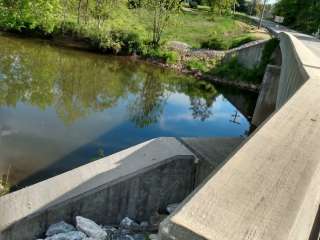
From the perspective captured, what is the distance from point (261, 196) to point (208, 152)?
795 cm

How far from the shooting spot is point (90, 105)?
72.9 feet

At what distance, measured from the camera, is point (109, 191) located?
9.16 metres

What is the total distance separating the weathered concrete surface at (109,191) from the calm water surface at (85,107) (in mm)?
3372

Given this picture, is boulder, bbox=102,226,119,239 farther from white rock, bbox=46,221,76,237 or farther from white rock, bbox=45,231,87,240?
white rock, bbox=46,221,76,237

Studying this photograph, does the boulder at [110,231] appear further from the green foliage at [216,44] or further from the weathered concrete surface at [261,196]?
the green foliage at [216,44]

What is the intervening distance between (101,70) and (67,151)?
1741cm

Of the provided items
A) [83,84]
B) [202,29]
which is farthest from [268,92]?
[202,29]

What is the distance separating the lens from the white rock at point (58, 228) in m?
8.34

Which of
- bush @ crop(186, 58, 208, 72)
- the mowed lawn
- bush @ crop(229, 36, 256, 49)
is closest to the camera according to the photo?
bush @ crop(186, 58, 208, 72)

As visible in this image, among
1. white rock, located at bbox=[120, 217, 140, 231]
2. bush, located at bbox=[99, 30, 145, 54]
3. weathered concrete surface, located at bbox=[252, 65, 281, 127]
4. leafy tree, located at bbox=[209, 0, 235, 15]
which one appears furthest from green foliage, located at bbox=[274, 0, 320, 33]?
white rock, located at bbox=[120, 217, 140, 231]

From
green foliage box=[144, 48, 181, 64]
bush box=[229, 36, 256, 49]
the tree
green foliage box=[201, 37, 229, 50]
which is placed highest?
the tree

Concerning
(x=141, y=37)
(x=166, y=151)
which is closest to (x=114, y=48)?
(x=141, y=37)

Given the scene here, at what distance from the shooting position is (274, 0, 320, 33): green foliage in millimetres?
48656

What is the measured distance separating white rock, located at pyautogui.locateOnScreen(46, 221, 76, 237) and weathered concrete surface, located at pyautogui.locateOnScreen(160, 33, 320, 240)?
213 inches
